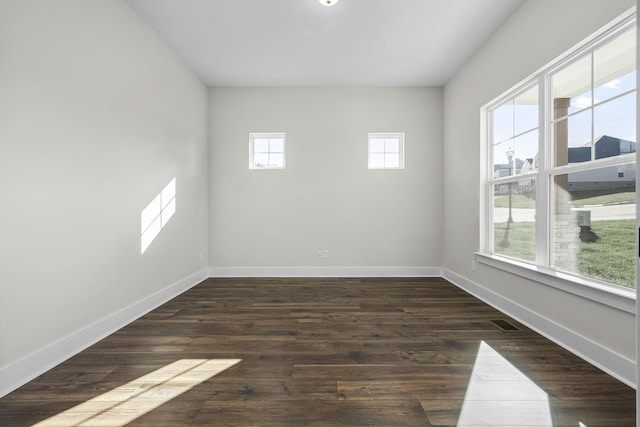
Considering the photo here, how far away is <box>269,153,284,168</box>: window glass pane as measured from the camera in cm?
471

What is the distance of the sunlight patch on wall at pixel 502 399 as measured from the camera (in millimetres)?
1491

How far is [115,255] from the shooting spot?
8.53 feet

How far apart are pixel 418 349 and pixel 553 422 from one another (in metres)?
0.87

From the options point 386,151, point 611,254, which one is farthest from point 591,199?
point 386,151

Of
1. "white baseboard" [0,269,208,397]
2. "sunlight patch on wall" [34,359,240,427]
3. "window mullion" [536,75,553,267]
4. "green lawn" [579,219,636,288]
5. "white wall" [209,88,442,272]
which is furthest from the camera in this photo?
"white wall" [209,88,442,272]

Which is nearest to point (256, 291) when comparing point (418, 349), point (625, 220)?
point (418, 349)

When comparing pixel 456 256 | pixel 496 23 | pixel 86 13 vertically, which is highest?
pixel 496 23

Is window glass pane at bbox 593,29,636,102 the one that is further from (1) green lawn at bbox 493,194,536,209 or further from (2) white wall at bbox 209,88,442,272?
(2) white wall at bbox 209,88,442,272

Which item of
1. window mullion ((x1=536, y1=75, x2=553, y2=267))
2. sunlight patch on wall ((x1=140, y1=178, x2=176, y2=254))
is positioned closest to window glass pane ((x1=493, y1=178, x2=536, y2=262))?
window mullion ((x1=536, y1=75, x2=553, y2=267))

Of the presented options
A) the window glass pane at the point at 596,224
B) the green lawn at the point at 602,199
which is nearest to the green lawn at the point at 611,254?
the window glass pane at the point at 596,224

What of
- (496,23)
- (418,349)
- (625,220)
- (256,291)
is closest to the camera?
(625,220)

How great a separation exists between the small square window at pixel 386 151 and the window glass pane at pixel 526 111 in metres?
1.82

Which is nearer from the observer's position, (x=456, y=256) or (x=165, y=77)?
(x=165, y=77)

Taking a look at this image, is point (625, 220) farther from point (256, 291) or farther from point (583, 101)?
point (256, 291)
